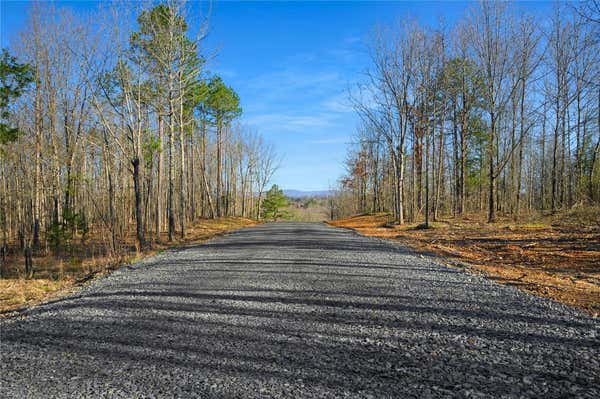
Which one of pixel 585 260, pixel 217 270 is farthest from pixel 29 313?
pixel 585 260

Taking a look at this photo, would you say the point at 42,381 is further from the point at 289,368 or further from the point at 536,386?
the point at 536,386

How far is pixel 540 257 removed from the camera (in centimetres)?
880

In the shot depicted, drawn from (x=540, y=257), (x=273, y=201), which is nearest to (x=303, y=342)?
(x=540, y=257)

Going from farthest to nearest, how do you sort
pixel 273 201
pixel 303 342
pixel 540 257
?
pixel 273 201
pixel 540 257
pixel 303 342

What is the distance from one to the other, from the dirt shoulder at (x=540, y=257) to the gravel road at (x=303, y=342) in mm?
714

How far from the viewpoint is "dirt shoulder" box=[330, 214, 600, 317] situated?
5.55 m

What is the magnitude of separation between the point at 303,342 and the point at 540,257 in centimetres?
773

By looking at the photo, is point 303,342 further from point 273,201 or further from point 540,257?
point 273,201

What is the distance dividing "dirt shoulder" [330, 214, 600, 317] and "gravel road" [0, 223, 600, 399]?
714mm

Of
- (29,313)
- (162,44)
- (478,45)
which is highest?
(478,45)

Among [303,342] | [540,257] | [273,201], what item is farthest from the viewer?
[273,201]

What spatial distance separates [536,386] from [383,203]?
38.1 meters

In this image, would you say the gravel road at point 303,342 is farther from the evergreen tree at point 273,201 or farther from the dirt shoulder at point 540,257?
the evergreen tree at point 273,201

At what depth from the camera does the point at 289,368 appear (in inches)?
114
